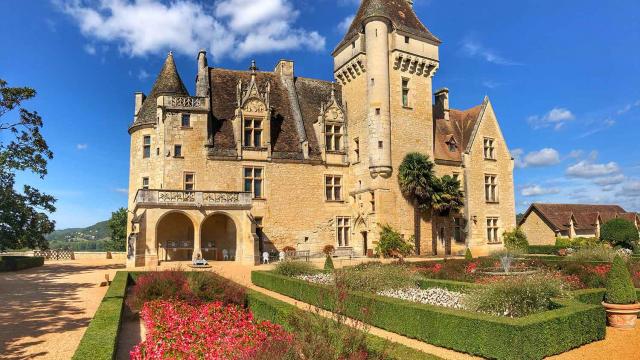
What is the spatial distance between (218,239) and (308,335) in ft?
73.0

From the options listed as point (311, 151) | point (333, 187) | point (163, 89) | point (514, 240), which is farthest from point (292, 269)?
point (514, 240)

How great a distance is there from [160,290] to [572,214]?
41024 mm

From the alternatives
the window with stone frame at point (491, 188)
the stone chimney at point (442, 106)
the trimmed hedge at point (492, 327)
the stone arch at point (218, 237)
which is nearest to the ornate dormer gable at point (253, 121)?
the stone arch at point (218, 237)

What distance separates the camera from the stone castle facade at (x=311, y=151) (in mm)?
26703

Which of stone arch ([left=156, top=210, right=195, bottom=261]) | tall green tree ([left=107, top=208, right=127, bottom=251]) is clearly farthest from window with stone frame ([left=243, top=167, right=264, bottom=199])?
tall green tree ([left=107, top=208, right=127, bottom=251])

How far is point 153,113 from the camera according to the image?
27828mm

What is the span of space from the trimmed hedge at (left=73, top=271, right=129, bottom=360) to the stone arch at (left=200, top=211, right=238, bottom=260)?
14474 millimetres

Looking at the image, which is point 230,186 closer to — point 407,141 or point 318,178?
point 318,178

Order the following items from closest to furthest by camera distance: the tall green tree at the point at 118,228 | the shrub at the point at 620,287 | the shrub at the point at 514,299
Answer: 1. the shrub at the point at 514,299
2. the shrub at the point at 620,287
3. the tall green tree at the point at 118,228

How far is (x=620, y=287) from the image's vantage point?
11.2 metres

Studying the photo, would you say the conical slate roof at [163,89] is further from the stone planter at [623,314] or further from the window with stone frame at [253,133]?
the stone planter at [623,314]

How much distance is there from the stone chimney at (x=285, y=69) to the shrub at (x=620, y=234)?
92.1ft

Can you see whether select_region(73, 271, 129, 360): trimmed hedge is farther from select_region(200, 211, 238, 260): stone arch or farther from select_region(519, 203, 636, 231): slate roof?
select_region(519, 203, 636, 231): slate roof

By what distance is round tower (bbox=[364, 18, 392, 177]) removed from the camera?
93.6 feet
